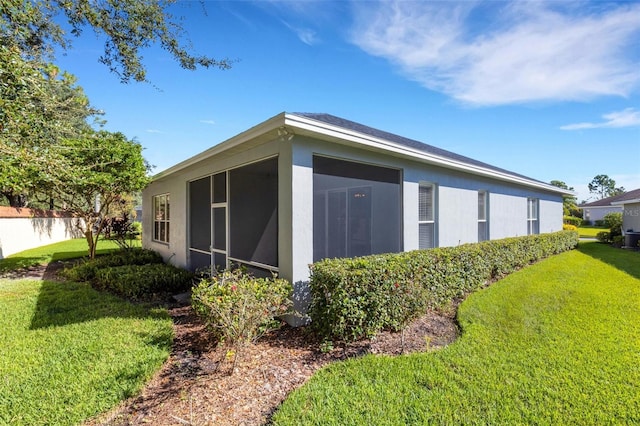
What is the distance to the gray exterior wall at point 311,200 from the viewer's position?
4.92 metres

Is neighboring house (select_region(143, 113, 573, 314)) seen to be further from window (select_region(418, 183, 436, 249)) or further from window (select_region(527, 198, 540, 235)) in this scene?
window (select_region(527, 198, 540, 235))

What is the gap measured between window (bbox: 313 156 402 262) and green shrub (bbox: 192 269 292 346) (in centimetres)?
132

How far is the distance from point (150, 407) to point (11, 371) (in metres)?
2.12

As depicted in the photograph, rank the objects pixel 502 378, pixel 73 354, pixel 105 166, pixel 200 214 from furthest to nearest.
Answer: pixel 105 166 < pixel 200 214 < pixel 73 354 < pixel 502 378

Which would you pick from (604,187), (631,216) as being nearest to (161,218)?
(631,216)

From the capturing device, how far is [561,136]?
13758 millimetres

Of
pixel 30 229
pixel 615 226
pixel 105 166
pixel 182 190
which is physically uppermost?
pixel 105 166

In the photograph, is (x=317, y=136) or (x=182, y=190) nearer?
(x=317, y=136)

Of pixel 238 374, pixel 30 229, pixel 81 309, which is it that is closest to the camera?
pixel 238 374

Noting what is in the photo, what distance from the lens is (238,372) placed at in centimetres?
359

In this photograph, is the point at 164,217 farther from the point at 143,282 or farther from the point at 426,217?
the point at 426,217

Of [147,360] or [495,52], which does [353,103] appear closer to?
[495,52]

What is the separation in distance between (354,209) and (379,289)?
6.89 feet

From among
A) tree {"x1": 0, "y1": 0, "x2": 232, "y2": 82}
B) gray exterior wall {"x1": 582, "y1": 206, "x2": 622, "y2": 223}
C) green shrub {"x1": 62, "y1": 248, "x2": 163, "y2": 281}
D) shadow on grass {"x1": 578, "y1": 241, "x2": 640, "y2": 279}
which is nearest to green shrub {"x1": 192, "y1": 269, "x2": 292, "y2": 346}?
tree {"x1": 0, "y1": 0, "x2": 232, "y2": 82}
